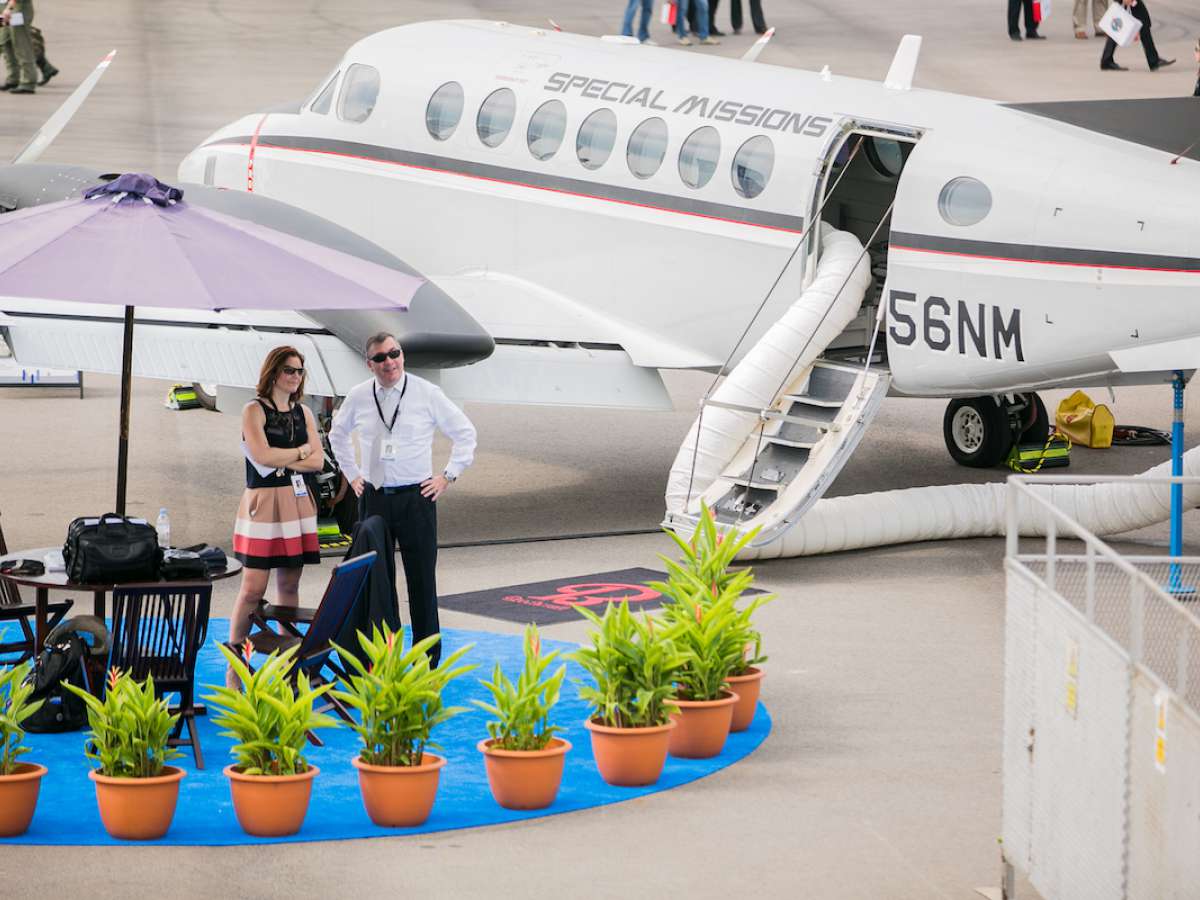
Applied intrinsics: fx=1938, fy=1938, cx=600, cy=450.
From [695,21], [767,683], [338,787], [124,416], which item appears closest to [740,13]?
[695,21]

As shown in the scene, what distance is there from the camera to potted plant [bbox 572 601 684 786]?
948cm

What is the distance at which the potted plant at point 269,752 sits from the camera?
8555 millimetres

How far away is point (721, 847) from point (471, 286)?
8.91 m

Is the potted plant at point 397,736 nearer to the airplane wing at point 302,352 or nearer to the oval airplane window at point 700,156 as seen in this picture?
the airplane wing at point 302,352

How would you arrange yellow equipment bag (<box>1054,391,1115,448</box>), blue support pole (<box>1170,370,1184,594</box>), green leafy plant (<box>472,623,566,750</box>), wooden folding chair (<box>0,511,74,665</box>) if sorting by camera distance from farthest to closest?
yellow equipment bag (<box>1054,391,1115,448</box>) < blue support pole (<box>1170,370,1184,594</box>) < wooden folding chair (<box>0,511,74,665</box>) < green leafy plant (<box>472,623,566,750</box>)

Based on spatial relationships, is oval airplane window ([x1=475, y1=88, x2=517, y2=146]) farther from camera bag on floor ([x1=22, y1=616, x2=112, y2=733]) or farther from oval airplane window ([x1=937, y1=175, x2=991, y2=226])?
camera bag on floor ([x1=22, y1=616, x2=112, y2=733])

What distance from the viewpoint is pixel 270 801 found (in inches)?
340

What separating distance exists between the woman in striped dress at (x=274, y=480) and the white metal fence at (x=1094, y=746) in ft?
14.3

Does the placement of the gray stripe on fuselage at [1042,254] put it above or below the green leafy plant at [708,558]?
above

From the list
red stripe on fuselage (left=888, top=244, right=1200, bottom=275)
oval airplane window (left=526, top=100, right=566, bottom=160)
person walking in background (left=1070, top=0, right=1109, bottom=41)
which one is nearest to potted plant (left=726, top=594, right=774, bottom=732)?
red stripe on fuselage (left=888, top=244, right=1200, bottom=275)

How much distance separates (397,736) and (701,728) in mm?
1865

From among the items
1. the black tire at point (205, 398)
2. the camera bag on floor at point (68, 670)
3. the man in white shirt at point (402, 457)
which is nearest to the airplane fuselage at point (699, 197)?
the black tire at point (205, 398)

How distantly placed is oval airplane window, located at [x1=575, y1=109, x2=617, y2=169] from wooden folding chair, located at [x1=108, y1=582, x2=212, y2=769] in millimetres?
7375

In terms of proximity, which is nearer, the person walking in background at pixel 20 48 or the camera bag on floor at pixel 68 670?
the camera bag on floor at pixel 68 670
